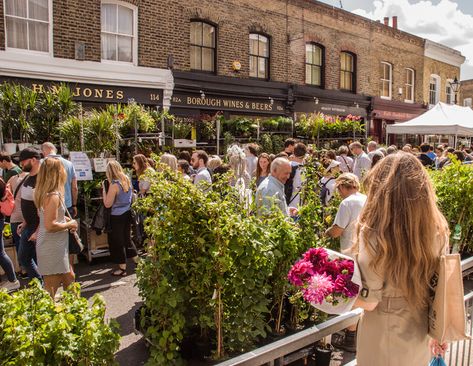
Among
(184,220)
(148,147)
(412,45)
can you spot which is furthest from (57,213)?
(412,45)

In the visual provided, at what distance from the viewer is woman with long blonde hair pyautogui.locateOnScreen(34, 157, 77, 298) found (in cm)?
459

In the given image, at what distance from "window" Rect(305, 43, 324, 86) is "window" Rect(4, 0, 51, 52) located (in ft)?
31.3

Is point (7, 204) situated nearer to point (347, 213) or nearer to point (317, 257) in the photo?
point (347, 213)

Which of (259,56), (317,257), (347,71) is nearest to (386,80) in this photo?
(347,71)

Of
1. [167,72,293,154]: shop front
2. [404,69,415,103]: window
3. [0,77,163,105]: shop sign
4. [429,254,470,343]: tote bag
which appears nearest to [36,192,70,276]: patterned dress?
[429,254,470,343]: tote bag

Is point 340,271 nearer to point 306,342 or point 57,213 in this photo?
point 306,342

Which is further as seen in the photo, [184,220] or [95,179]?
[95,179]

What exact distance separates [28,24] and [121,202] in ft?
20.0

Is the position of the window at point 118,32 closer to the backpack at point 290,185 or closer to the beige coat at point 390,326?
the backpack at point 290,185

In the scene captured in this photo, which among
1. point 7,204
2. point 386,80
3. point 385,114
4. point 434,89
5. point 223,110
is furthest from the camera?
point 434,89

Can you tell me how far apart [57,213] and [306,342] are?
325cm

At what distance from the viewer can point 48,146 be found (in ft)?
23.2

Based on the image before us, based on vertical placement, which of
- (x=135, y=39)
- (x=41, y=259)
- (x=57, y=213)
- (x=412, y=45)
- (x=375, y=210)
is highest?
(x=412, y=45)

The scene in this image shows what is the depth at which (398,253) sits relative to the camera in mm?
2098
